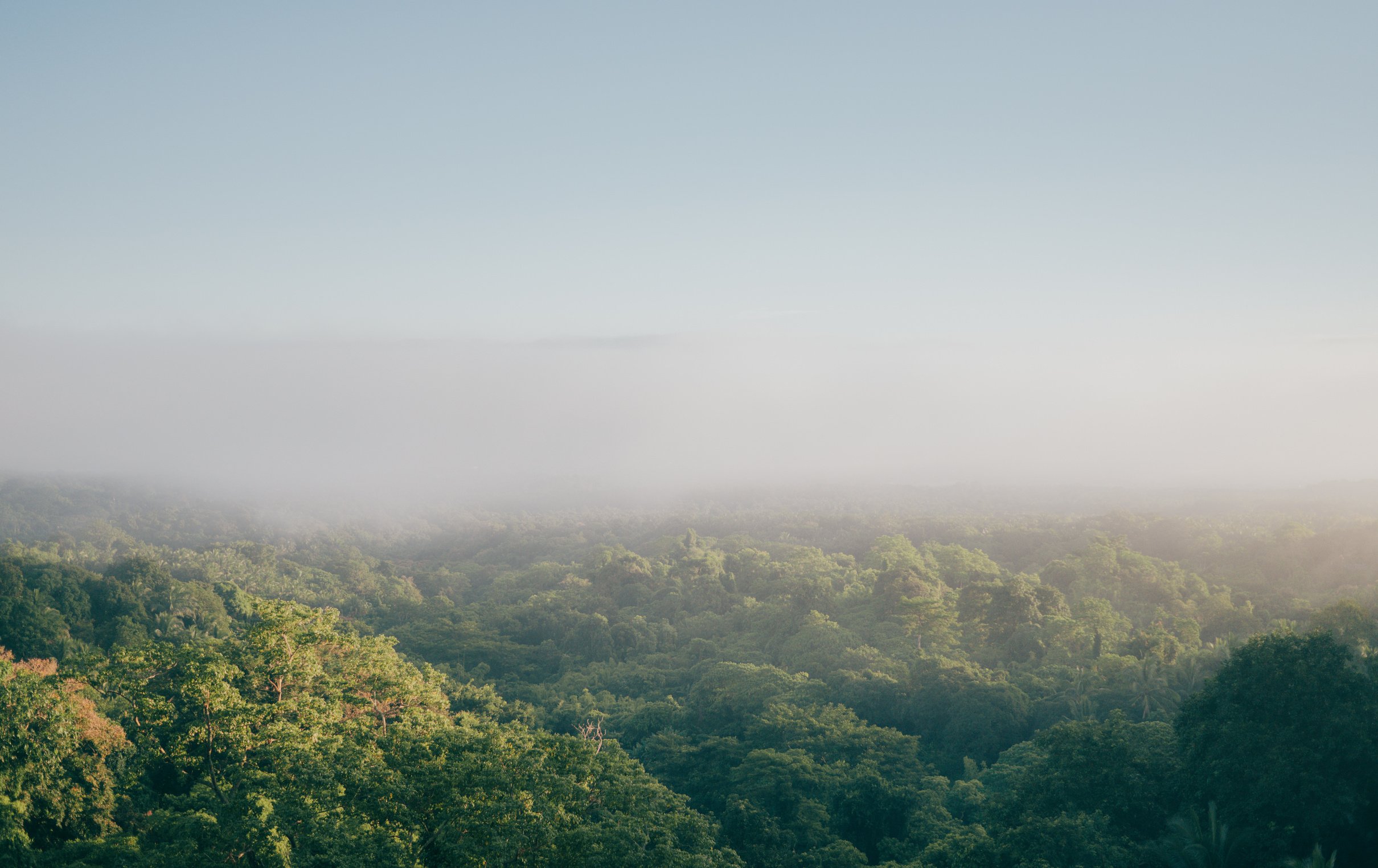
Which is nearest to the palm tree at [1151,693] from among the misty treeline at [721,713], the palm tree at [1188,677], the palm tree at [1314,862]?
the misty treeline at [721,713]

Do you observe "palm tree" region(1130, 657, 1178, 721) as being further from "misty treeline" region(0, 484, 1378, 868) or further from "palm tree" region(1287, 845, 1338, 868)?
"palm tree" region(1287, 845, 1338, 868)

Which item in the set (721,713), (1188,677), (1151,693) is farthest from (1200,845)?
(721,713)

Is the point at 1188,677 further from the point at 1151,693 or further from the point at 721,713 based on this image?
the point at 721,713

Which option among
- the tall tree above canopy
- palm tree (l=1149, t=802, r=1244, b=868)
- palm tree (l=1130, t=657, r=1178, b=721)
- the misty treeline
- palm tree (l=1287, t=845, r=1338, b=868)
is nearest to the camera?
palm tree (l=1287, t=845, r=1338, b=868)

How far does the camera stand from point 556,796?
1919cm

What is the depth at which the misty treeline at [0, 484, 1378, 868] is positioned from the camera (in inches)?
742

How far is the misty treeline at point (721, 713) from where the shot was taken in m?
18.9

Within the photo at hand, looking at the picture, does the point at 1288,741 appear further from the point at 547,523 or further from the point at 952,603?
the point at 547,523

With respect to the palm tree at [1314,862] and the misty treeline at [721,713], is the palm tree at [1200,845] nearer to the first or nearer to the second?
the misty treeline at [721,713]

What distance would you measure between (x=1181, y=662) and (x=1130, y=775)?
20.4 m

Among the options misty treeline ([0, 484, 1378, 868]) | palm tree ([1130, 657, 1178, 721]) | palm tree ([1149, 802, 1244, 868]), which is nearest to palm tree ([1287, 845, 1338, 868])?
misty treeline ([0, 484, 1378, 868])

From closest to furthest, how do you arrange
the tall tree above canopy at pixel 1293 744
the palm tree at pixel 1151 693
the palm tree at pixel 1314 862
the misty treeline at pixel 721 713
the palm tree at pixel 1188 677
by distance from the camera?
the palm tree at pixel 1314 862 < the misty treeline at pixel 721 713 < the tall tree above canopy at pixel 1293 744 < the palm tree at pixel 1151 693 < the palm tree at pixel 1188 677

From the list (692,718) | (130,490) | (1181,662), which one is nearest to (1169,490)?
(1181,662)

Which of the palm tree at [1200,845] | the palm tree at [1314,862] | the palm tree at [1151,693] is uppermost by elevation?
the palm tree at [1314,862]
